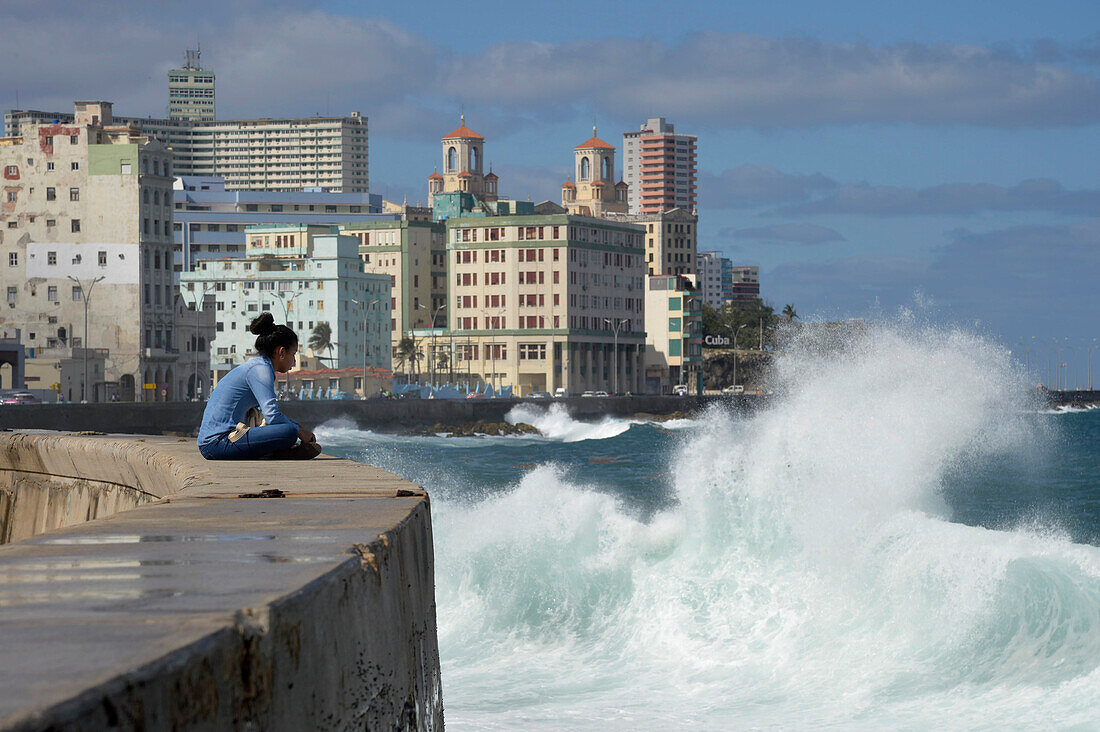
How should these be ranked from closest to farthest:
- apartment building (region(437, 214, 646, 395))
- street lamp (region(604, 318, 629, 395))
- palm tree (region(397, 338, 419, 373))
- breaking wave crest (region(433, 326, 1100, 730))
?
breaking wave crest (region(433, 326, 1100, 730)) → apartment building (region(437, 214, 646, 395)) → street lamp (region(604, 318, 629, 395)) → palm tree (region(397, 338, 419, 373))

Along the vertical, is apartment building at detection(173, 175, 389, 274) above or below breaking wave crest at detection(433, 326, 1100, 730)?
above

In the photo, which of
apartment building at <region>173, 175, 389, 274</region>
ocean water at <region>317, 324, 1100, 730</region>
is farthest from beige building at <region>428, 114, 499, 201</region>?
ocean water at <region>317, 324, 1100, 730</region>

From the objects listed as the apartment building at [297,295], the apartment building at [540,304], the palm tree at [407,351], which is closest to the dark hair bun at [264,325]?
the apartment building at [297,295]

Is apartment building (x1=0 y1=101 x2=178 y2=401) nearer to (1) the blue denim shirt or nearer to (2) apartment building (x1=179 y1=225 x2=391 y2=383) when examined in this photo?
(2) apartment building (x1=179 y1=225 x2=391 y2=383)

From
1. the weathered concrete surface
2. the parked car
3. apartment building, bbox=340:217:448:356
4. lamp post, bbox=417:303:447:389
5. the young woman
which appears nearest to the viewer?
the weathered concrete surface

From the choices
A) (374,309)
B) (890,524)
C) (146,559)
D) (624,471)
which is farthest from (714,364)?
(146,559)

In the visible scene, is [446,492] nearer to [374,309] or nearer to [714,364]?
[374,309]

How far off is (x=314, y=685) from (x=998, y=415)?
47.5 m

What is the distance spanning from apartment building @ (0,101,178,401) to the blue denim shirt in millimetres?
92627

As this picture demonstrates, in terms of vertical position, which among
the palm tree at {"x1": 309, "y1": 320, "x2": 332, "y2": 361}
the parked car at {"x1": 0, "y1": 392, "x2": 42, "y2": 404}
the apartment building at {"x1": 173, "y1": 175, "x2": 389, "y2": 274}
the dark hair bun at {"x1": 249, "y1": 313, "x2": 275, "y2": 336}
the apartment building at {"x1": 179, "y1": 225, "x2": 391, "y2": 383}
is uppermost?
the apartment building at {"x1": 173, "y1": 175, "x2": 389, "y2": 274}

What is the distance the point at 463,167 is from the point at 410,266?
40.8m

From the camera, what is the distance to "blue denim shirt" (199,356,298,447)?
7.81 meters

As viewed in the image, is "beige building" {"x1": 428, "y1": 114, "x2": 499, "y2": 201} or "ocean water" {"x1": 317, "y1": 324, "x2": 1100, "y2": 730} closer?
"ocean water" {"x1": 317, "y1": 324, "x2": 1100, "y2": 730}

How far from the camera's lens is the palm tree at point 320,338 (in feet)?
423
